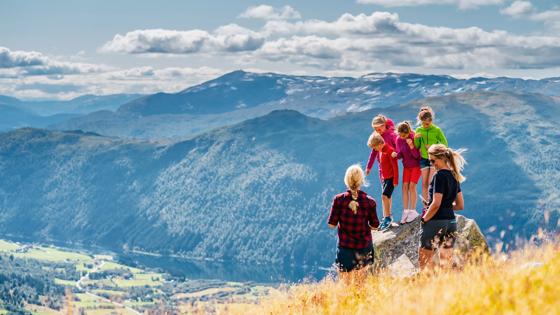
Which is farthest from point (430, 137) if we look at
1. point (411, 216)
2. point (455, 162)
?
point (455, 162)

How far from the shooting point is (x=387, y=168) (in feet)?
65.1

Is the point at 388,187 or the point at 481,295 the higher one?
the point at 481,295

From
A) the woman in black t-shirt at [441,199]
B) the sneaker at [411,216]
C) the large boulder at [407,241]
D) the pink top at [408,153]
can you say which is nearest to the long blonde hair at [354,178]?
the woman in black t-shirt at [441,199]

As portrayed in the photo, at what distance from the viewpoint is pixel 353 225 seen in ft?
47.4

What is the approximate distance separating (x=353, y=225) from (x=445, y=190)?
6.57 ft

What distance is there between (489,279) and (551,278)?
3.10 ft

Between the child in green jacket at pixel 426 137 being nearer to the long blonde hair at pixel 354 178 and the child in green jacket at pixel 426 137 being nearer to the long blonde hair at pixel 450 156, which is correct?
the long blonde hair at pixel 450 156

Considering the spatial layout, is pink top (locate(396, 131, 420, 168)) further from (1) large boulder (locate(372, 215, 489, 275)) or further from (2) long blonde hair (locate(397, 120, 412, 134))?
(1) large boulder (locate(372, 215, 489, 275))

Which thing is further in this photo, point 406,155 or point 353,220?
point 406,155

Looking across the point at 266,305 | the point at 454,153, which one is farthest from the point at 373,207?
the point at 266,305

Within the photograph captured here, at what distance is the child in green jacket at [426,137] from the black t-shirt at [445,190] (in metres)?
4.84

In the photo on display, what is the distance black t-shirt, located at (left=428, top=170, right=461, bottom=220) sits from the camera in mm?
14094

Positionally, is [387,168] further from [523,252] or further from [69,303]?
[69,303]

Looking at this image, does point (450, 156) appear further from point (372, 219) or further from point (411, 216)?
point (411, 216)
